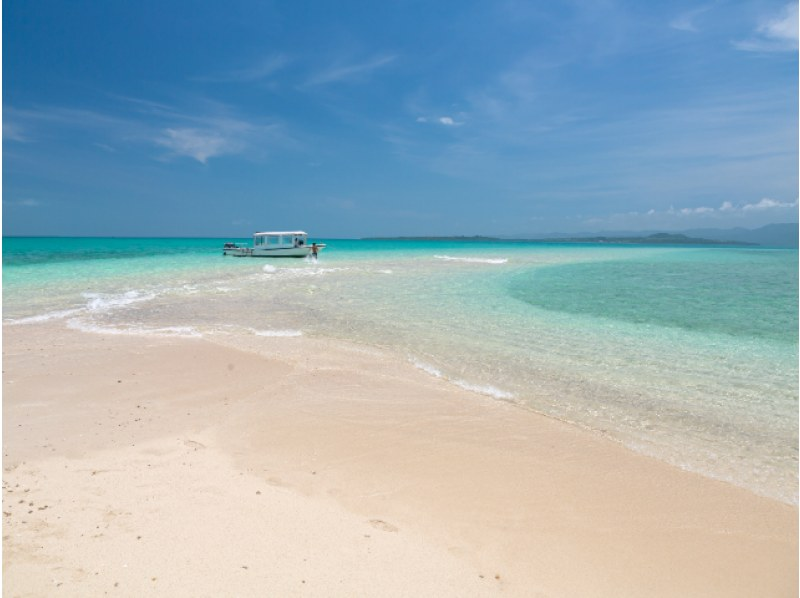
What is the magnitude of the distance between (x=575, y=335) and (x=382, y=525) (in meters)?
9.24

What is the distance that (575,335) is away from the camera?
1209cm

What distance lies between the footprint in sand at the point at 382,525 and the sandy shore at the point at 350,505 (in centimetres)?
1

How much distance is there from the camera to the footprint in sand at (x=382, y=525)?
4.23 metres

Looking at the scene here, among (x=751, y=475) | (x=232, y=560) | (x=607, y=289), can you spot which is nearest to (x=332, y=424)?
(x=232, y=560)

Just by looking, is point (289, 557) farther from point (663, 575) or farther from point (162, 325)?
point (162, 325)

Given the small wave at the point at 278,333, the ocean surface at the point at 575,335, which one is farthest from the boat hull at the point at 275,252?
the small wave at the point at 278,333

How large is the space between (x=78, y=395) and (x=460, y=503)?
6.54m

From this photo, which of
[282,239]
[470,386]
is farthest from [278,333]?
[282,239]

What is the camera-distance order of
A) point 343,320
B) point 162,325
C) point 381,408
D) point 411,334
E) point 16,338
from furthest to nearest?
point 343,320 → point 162,325 → point 411,334 → point 16,338 → point 381,408

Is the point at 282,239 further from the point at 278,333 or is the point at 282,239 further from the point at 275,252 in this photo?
the point at 278,333

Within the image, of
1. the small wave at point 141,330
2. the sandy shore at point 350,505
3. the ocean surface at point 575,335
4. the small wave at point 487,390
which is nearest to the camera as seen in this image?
the sandy shore at point 350,505

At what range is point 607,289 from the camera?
23.0m

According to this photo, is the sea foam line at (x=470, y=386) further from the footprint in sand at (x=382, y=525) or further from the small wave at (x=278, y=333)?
the small wave at (x=278, y=333)

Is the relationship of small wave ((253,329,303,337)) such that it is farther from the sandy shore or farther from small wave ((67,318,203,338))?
the sandy shore
